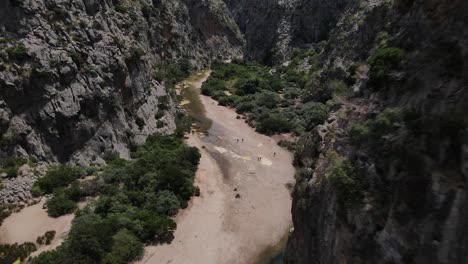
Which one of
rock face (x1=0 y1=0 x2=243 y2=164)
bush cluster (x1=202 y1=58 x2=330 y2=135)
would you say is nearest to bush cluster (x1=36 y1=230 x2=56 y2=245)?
rock face (x1=0 y1=0 x2=243 y2=164)

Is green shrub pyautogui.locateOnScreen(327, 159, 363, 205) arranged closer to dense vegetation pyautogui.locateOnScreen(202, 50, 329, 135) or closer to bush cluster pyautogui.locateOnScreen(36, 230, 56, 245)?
bush cluster pyautogui.locateOnScreen(36, 230, 56, 245)

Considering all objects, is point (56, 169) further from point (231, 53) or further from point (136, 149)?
point (231, 53)

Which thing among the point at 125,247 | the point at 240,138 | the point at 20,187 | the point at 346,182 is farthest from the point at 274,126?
the point at 346,182

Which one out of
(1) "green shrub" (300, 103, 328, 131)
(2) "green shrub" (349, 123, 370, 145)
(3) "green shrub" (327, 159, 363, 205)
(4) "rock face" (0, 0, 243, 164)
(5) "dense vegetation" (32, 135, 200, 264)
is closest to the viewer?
(3) "green shrub" (327, 159, 363, 205)

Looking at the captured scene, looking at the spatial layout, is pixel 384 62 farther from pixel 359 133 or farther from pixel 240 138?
pixel 240 138

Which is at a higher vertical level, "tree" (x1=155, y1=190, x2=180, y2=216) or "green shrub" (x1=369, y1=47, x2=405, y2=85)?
"green shrub" (x1=369, y1=47, x2=405, y2=85)

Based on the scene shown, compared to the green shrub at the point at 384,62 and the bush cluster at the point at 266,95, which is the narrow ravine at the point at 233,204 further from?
the green shrub at the point at 384,62

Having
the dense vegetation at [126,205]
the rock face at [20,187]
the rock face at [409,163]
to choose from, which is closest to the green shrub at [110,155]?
the dense vegetation at [126,205]
